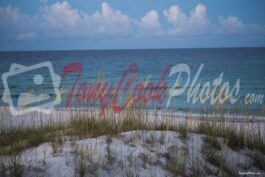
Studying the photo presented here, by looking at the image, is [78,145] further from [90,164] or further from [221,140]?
[221,140]

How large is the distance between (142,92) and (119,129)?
1.42 m

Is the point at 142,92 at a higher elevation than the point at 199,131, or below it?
higher

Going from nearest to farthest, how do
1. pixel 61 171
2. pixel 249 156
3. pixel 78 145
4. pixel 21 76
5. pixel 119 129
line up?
1. pixel 61 171
2. pixel 78 145
3. pixel 249 156
4. pixel 119 129
5. pixel 21 76

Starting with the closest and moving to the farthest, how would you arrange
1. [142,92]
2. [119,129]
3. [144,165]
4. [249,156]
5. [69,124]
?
1. [144,165]
2. [249,156]
3. [119,129]
4. [69,124]
5. [142,92]

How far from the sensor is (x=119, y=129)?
4105 millimetres

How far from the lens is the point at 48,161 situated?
2.90 m

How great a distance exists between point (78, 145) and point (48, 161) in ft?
1.46

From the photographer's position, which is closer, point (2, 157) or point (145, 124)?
point (2, 157)

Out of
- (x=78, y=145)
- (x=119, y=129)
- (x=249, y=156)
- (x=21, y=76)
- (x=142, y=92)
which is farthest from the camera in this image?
(x=21, y=76)

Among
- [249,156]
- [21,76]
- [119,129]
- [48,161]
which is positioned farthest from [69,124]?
[21,76]

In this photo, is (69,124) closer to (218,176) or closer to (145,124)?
(145,124)

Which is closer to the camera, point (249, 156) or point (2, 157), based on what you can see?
point (2, 157)

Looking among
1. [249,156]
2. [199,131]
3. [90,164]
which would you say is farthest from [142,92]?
[90,164]

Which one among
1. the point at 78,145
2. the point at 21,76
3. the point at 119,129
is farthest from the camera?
the point at 21,76
